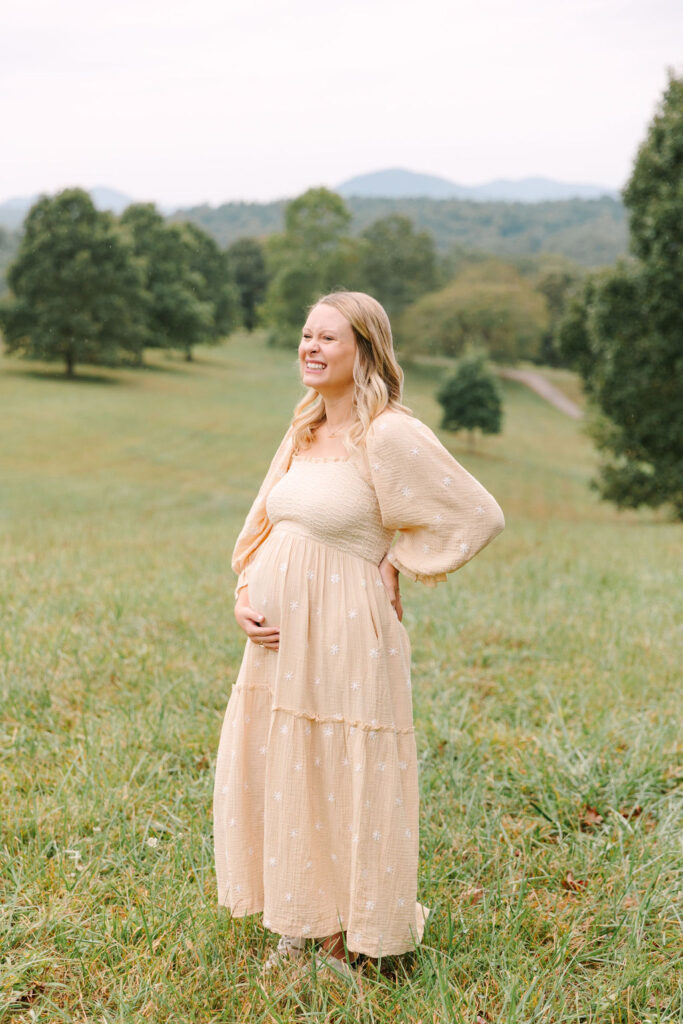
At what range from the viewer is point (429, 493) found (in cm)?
262

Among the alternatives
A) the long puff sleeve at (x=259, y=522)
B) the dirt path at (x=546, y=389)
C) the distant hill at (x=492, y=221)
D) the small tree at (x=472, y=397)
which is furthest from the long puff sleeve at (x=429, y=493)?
the distant hill at (x=492, y=221)

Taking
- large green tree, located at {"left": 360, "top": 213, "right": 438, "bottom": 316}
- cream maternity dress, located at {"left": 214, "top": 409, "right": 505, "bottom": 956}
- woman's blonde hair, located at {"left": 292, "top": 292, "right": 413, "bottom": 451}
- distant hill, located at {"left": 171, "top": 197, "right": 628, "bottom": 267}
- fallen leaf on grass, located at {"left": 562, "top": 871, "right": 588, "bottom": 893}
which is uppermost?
distant hill, located at {"left": 171, "top": 197, "right": 628, "bottom": 267}

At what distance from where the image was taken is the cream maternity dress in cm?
261

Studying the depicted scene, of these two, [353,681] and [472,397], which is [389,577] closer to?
[353,681]

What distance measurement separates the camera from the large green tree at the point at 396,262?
60.8 m

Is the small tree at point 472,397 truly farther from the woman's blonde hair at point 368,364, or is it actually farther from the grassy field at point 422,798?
the woman's blonde hair at point 368,364

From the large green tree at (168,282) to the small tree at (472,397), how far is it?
58.2ft

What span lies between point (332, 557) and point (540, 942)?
1.53 metres

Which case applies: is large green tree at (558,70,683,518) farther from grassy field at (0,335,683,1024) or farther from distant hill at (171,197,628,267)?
distant hill at (171,197,628,267)

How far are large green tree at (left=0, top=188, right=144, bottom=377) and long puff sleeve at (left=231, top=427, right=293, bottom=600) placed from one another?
3951cm

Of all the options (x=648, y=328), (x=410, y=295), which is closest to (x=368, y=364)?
(x=648, y=328)

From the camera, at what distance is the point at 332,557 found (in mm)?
2676

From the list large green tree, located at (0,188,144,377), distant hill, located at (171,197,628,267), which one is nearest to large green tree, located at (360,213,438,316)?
large green tree, located at (0,188,144,377)

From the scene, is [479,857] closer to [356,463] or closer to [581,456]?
[356,463]
